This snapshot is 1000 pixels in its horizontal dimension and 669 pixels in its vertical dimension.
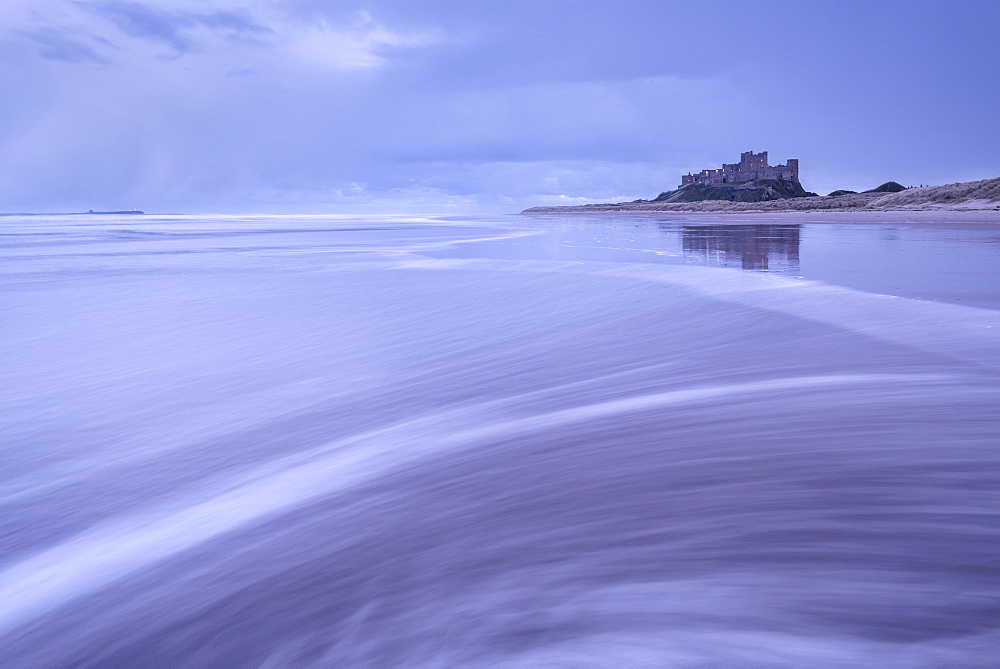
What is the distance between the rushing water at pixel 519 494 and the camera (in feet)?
6.11

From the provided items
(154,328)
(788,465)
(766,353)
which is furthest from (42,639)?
(154,328)

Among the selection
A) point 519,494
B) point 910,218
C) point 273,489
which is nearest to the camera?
point 519,494

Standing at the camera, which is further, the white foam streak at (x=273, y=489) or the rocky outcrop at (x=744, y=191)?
the rocky outcrop at (x=744, y=191)

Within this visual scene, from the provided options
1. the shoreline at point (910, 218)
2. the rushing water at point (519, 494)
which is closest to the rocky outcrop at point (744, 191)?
the shoreline at point (910, 218)

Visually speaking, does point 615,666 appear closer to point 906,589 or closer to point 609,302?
point 906,589

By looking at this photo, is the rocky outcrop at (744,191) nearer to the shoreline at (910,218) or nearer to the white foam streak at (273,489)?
the shoreline at (910,218)

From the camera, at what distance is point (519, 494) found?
2.79 m

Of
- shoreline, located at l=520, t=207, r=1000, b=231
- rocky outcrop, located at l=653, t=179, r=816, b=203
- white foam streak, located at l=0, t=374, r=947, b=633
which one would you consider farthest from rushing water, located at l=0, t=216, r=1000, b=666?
rocky outcrop, located at l=653, t=179, r=816, b=203

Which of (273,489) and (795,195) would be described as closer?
(273,489)

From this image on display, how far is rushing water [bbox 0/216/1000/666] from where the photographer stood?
186 cm

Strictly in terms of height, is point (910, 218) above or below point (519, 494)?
below

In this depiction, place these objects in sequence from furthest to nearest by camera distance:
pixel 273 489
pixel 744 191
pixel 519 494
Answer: pixel 744 191
pixel 273 489
pixel 519 494

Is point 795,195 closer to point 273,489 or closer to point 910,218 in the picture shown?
point 910,218

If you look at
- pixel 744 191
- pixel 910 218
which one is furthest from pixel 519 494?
pixel 744 191
